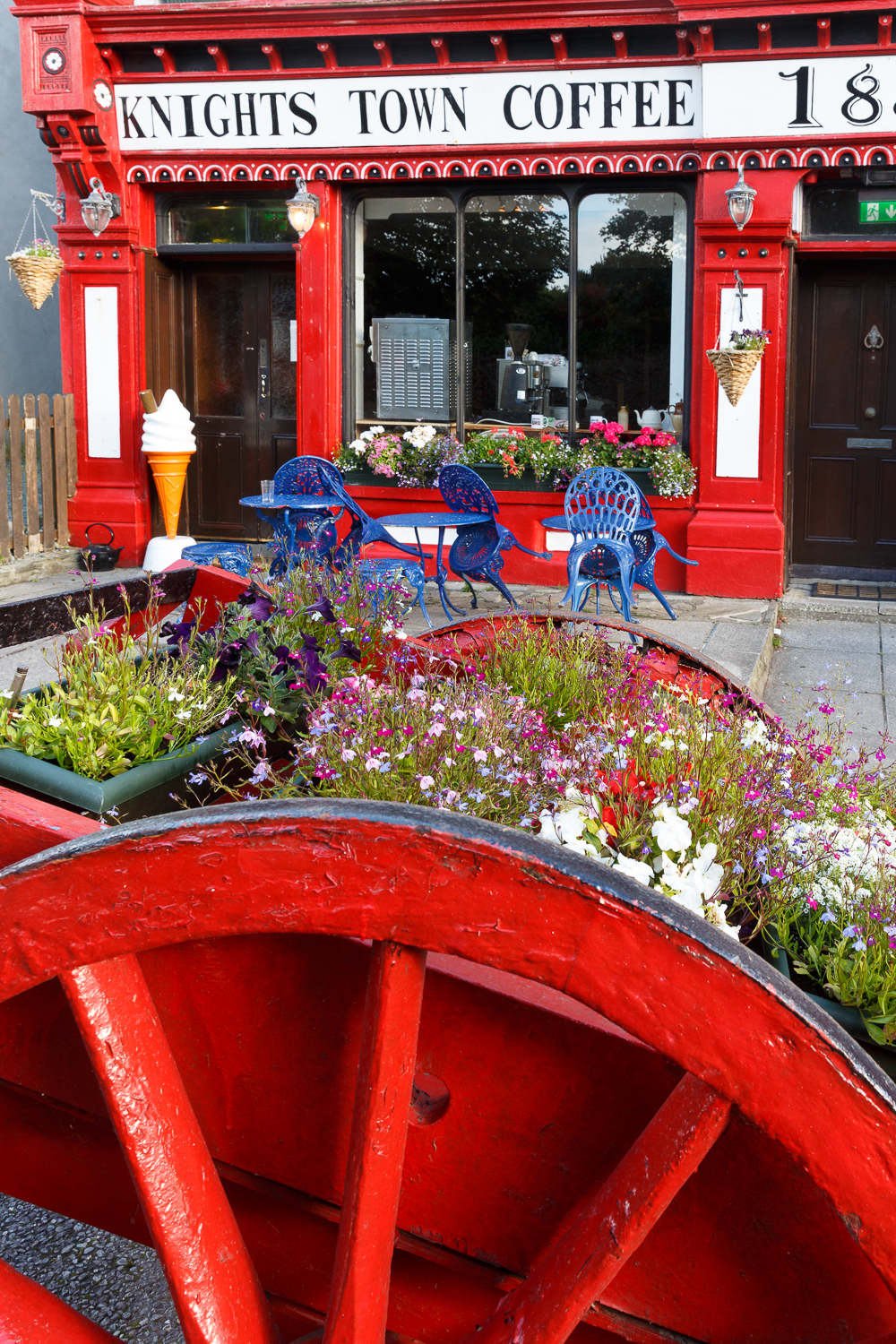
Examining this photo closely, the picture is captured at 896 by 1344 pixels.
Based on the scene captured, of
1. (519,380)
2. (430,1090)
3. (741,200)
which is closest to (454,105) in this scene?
(519,380)

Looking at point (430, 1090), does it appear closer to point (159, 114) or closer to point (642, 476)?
point (642, 476)

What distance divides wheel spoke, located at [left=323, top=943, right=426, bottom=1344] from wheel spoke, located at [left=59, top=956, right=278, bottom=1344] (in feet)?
0.44

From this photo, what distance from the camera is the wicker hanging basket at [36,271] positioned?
33.1ft

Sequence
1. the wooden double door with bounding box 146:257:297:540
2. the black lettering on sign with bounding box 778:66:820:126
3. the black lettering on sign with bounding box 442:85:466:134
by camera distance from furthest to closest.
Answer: the wooden double door with bounding box 146:257:297:540
the black lettering on sign with bounding box 442:85:466:134
the black lettering on sign with bounding box 778:66:820:126

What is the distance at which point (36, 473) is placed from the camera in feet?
35.8

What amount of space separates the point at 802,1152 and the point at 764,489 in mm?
9082

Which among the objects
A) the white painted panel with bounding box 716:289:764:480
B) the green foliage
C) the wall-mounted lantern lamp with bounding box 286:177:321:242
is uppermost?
the wall-mounted lantern lamp with bounding box 286:177:321:242

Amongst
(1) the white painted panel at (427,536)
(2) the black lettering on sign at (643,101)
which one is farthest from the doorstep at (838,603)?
(2) the black lettering on sign at (643,101)

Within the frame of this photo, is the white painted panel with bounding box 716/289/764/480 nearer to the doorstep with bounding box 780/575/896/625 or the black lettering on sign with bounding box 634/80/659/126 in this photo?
the doorstep with bounding box 780/575/896/625

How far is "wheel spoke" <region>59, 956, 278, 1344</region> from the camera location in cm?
122

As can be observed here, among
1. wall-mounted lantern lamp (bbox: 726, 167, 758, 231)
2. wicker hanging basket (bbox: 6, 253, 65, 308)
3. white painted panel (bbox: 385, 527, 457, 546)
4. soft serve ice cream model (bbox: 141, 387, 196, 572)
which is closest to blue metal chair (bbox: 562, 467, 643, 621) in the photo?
white painted panel (bbox: 385, 527, 457, 546)

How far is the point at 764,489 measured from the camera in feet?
31.7

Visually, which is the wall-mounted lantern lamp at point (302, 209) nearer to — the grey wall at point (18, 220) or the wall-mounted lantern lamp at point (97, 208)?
the wall-mounted lantern lamp at point (97, 208)

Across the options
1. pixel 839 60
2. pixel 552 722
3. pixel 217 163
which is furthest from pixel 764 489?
pixel 552 722
